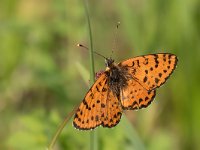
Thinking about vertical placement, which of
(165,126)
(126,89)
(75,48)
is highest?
(75,48)

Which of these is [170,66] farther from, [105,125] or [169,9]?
[169,9]

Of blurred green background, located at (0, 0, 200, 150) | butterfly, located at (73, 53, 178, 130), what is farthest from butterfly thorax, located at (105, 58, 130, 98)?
blurred green background, located at (0, 0, 200, 150)

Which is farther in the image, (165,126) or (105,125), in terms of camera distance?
(165,126)

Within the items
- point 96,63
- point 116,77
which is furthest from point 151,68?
point 96,63

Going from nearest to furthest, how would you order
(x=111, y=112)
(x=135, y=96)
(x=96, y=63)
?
(x=111, y=112), (x=135, y=96), (x=96, y=63)

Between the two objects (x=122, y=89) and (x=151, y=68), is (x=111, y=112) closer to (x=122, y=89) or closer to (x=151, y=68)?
(x=122, y=89)

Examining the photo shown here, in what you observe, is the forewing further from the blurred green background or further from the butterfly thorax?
the blurred green background

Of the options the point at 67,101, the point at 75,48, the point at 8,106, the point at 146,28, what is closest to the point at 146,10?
the point at 146,28
